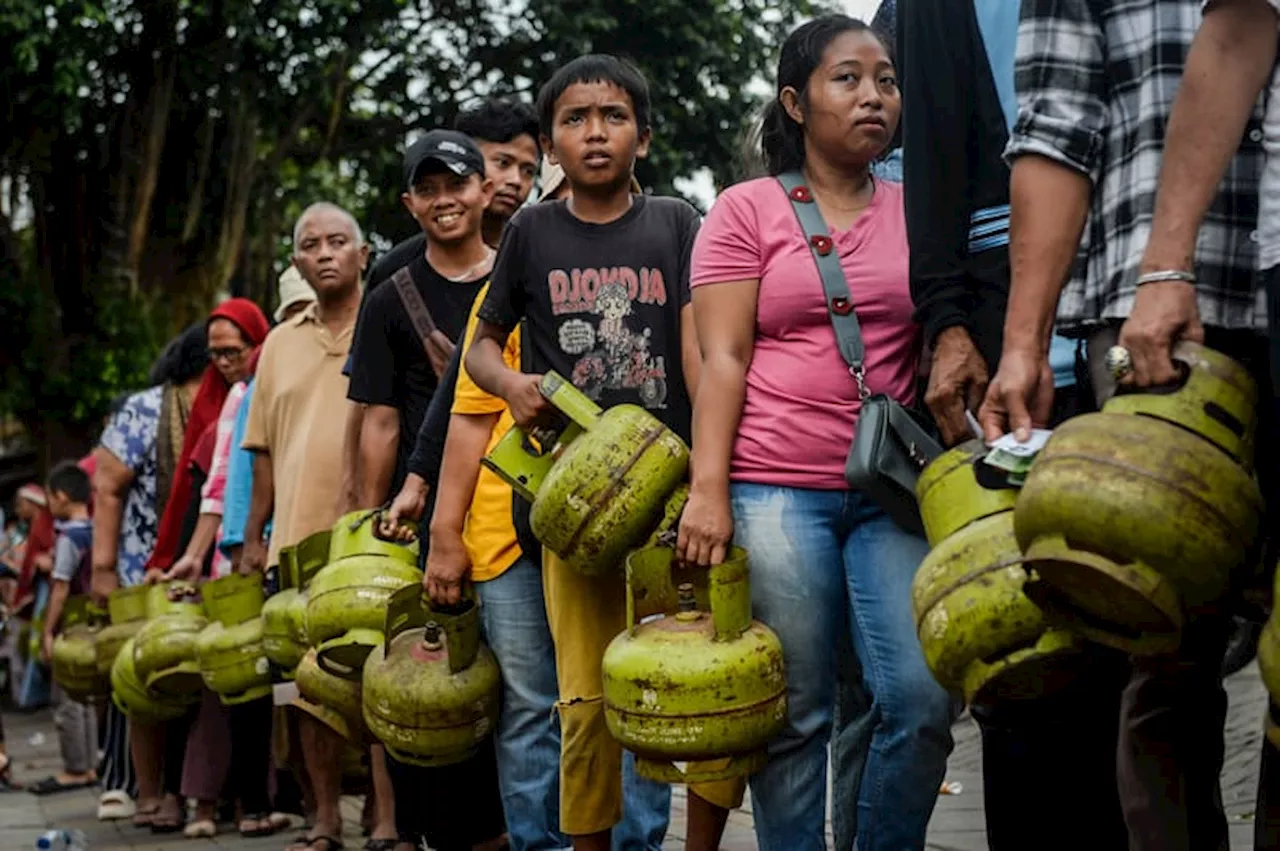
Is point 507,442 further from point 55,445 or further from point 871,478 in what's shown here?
point 55,445

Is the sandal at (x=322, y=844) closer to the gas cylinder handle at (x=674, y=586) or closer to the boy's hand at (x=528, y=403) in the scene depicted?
the boy's hand at (x=528, y=403)

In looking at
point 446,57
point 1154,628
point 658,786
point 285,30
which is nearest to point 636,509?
point 658,786

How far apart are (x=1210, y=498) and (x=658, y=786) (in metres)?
2.33

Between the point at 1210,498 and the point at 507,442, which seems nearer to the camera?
the point at 1210,498

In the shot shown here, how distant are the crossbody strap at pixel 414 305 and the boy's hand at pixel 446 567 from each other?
99 centimetres

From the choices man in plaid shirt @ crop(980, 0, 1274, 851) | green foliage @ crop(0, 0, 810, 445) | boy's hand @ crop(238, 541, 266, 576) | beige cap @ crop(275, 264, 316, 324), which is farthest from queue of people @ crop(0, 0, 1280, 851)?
green foliage @ crop(0, 0, 810, 445)

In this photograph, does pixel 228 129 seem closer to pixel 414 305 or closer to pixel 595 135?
pixel 414 305

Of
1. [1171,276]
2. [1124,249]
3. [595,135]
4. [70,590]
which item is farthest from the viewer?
[70,590]

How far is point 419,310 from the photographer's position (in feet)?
18.9

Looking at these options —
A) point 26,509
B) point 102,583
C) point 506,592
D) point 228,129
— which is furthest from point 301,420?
point 228,129

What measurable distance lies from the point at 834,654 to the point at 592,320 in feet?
3.43

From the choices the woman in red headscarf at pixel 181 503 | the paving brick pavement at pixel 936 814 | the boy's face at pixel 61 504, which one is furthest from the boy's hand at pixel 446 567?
the boy's face at pixel 61 504

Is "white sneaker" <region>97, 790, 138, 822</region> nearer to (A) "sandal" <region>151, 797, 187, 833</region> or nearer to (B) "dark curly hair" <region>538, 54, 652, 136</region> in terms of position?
(A) "sandal" <region>151, 797, 187, 833</region>

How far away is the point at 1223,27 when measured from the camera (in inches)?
110
